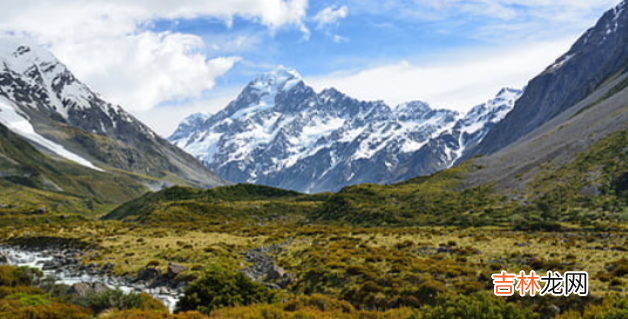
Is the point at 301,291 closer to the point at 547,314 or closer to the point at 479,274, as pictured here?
the point at 479,274

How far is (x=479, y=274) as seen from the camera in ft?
83.3

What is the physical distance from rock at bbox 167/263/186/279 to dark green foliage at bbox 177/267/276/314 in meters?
11.8

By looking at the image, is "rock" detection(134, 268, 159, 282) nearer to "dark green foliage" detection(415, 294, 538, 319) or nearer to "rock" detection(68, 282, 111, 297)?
"rock" detection(68, 282, 111, 297)

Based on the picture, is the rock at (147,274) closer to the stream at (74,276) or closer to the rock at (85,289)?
the stream at (74,276)

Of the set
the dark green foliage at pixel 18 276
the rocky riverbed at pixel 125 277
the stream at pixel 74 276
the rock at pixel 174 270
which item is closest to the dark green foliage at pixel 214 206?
the stream at pixel 74 276

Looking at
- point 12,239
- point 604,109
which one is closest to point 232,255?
point 12,239

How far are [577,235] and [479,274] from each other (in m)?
25.0

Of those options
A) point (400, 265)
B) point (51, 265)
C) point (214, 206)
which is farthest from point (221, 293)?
point (214, 206)

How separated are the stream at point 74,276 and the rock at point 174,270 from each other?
215cm

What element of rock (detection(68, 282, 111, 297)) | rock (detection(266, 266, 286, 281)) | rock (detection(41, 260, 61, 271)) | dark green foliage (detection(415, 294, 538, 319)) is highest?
dark green foliage (detection(415, 294, 538, 319))

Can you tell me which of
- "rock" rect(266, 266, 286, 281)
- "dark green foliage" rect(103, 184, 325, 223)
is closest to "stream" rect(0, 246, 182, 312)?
"rock" rect(266, 266, 286, 281)

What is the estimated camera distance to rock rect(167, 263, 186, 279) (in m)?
33.8

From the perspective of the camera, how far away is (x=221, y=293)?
21797 millimetres

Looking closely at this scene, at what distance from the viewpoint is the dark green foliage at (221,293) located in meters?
21.1
